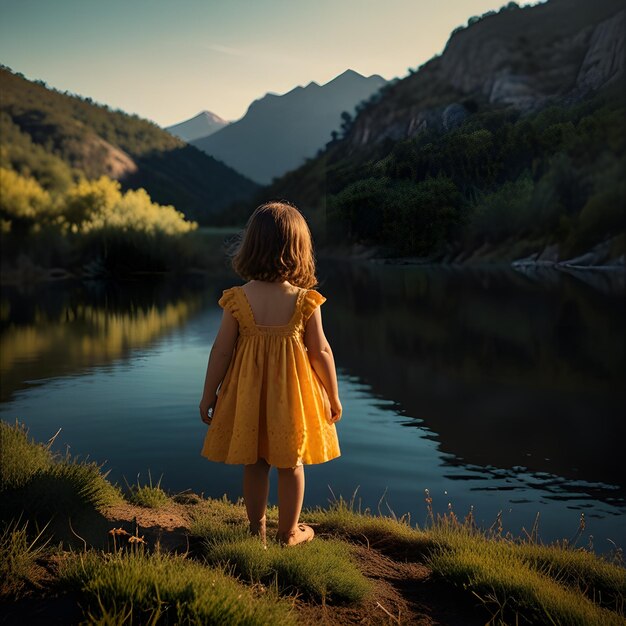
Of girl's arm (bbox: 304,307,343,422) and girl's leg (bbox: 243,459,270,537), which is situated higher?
girl's arm (bbox: 304,307,343,422)

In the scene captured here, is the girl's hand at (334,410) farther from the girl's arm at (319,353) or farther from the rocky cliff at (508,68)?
the rocky cliff at (508,68)

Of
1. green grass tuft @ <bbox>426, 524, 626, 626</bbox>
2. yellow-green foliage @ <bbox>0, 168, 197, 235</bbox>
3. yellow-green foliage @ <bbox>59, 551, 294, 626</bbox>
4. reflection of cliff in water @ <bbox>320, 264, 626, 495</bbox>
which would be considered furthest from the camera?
yellow-green foliage @ <bbox>0, 168, 197, 235</bbox>

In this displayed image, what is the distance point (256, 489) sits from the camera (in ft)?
10.00

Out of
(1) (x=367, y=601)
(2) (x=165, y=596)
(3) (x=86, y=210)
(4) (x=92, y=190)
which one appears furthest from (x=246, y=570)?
(4) (x=92, y=190)

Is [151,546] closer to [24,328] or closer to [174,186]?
[24,328]

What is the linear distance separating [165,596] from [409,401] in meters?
7.21

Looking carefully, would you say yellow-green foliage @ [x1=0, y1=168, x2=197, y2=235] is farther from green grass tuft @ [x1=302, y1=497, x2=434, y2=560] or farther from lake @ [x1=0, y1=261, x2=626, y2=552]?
green grass tuft @ [x1=302, y1=497, x2=434, y2=560]

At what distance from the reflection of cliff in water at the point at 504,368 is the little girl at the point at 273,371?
12.1ft

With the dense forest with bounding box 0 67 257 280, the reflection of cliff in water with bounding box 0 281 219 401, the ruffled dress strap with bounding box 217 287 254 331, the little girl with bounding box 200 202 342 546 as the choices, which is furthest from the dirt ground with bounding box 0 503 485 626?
the dense forest with bounding box 0 67 257 280

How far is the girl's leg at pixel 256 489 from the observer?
10.00ft

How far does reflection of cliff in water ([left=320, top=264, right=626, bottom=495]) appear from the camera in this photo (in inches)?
280

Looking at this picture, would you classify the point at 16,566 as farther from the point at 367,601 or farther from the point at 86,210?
the point at 86,210

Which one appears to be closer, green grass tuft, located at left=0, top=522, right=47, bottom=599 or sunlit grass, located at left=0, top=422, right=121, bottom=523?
green grass tuft, located at left=0, top=522, right=47, bottom=599

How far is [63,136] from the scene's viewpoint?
51.3m
